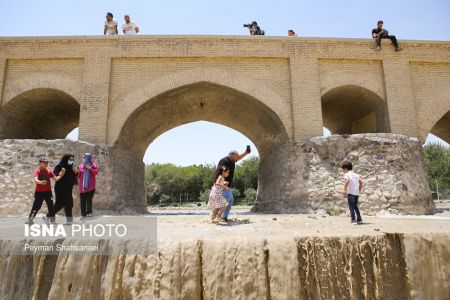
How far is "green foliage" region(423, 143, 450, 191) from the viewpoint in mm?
30422

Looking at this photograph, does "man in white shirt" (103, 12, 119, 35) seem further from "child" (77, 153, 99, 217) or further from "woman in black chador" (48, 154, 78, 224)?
"woman in black chador" (48, 154, 78, 224)

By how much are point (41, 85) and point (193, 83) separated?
15.4ft

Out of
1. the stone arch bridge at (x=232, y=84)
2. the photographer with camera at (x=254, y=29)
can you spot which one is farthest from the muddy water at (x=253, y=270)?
the photographer with camera at (x=254, y=29)

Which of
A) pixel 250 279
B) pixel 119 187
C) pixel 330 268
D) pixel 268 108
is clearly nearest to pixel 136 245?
pixel 250 279

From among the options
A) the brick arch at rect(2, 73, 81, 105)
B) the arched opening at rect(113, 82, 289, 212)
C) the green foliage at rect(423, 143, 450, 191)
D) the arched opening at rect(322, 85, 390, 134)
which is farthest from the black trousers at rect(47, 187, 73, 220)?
the green foliage at rect(423, 143, 450, 191)

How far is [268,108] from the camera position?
30.1ft

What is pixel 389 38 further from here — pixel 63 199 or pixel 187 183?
pixel 187 183

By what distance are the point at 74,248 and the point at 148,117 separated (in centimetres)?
695

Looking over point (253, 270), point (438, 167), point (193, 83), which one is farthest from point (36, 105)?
point (438, 167)

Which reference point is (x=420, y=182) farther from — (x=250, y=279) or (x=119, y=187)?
(x=119, y=187)

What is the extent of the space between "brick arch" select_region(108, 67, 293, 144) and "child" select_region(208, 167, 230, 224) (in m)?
4.58

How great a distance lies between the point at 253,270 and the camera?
327 centimetres

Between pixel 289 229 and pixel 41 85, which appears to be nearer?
pixel 289 229

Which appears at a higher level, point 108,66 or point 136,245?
point 108,66
